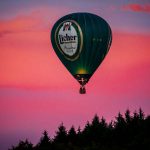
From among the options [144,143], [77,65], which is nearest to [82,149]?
[144,143]

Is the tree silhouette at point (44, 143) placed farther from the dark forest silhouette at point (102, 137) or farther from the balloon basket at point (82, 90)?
the balloon basket at point (82, 90)

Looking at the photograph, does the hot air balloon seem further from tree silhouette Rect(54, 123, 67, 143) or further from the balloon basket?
tree silhouette Rect(54, 123, 67, 143)

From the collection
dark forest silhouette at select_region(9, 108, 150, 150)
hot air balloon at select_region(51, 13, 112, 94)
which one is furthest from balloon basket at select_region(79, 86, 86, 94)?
dark forest silhouette at select_region(9, 108, 150, 150)

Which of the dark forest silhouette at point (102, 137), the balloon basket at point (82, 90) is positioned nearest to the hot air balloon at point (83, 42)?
the balloon basket at point (82, 90)

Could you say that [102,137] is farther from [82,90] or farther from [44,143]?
[82,90]

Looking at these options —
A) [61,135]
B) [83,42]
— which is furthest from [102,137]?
[83,42]
